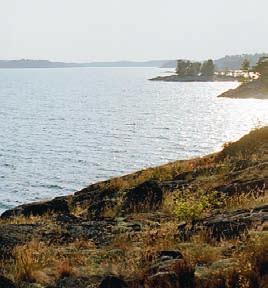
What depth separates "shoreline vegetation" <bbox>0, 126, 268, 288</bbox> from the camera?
378 inches

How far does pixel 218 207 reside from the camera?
17266mm

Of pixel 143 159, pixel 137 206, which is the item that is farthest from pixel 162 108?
pixel 137 206

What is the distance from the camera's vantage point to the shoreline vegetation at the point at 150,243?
959cm

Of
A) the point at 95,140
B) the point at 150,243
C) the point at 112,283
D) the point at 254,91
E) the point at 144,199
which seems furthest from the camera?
the point at 254,91

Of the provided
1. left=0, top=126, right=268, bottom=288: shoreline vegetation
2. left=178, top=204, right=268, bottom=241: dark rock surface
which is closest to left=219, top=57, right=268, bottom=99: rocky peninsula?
left=0, top=126, right=268, bottom=288: shoreline vegetation

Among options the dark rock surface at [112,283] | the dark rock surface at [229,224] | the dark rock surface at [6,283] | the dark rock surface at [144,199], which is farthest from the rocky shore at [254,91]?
the dark rock surface at [6,283]

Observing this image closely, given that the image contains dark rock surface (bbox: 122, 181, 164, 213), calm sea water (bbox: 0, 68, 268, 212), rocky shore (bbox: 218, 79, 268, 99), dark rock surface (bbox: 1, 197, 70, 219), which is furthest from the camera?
rocky shore (bbox: 218, 79, 268, 99)

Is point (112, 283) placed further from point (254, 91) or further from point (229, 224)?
point (254, 91)

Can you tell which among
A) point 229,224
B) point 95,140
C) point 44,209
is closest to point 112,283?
point 229,224

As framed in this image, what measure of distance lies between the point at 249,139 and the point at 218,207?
13.1 meters

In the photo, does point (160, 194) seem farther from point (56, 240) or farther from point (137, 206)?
point (56, 240)

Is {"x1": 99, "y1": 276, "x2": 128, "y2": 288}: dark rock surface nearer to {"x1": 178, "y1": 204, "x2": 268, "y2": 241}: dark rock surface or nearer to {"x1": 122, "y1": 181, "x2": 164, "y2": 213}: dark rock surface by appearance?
{"x1": 178, "y1": 204, "x2": 268, "y2": 241}: dark rock surface

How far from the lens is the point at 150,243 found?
13.0m

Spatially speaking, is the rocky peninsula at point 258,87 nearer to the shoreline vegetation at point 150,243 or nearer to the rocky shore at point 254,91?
the rocky shore at point 254,91
